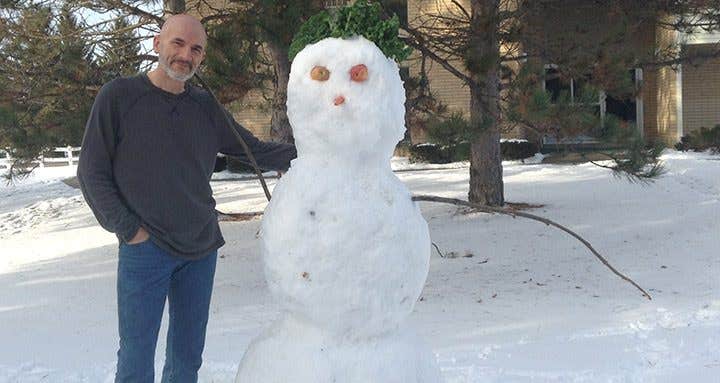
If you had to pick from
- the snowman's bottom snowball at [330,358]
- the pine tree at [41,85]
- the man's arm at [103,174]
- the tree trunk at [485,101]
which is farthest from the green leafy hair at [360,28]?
the pine tree at [41,85]

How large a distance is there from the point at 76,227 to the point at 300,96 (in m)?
8.28

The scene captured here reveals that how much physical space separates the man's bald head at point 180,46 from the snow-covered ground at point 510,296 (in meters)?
1.09

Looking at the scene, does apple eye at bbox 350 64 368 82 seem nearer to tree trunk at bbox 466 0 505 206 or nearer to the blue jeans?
the blue jeans

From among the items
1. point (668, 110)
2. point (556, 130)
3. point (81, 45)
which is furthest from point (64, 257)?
point (668, 110)

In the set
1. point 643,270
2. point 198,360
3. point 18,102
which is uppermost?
point 18,102

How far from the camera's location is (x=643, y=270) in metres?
5.87

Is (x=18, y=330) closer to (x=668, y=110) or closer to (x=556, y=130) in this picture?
(x=556, y=130)

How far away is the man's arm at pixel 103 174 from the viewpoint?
2.33 meters

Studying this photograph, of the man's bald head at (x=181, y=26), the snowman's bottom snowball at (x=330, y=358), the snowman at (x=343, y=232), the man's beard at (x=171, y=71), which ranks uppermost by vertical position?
the man's bald head at (x=181, y=26)

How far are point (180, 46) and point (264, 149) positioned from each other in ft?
1.62

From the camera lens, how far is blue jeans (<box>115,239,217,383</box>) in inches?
96.5

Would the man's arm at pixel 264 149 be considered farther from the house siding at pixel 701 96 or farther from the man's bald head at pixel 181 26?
the house siding at pixel 701 96

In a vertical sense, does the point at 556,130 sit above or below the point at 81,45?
below

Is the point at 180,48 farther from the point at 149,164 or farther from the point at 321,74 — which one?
the point at 321,74
